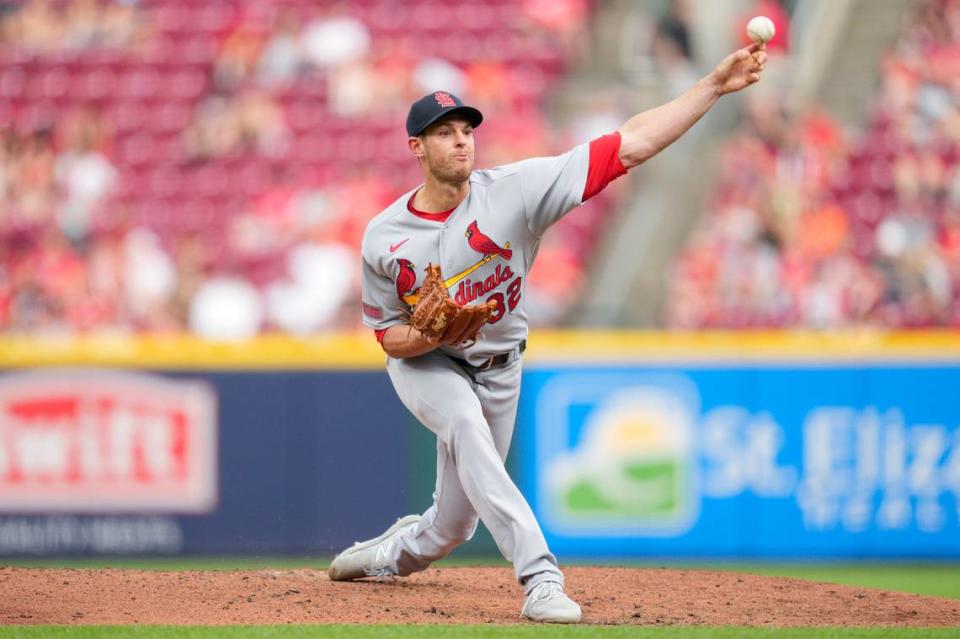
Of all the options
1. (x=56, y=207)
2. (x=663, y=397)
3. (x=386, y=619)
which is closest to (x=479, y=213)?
(x=386, y=619)

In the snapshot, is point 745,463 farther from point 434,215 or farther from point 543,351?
point 434,215

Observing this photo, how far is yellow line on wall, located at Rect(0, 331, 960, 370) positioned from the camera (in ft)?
28.0

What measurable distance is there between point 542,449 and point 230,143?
15.5ft

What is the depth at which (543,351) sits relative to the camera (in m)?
8.62

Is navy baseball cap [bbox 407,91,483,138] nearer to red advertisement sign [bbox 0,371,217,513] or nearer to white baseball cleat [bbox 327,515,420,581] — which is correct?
white baseball cleat [bbox 327,515,420,581]

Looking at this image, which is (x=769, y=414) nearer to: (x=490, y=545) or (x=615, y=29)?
(x=490, y=545)

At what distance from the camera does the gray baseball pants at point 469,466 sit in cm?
486

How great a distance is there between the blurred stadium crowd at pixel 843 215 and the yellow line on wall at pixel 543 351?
1.43m

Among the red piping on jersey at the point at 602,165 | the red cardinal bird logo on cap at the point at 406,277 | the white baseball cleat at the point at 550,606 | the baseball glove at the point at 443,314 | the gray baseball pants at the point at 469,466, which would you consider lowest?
the white baseball cleat at the point at 550,606

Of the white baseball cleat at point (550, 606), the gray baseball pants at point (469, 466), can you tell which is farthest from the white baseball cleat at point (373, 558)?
the white baseball cleat at point (550, 606)

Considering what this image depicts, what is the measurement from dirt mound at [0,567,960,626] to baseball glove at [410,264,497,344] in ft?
3.09

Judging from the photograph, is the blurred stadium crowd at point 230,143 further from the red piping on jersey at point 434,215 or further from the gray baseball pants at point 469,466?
the red piping on jersey at point 434,215

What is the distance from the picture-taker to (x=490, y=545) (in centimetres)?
854

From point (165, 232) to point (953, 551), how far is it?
20.3ft
